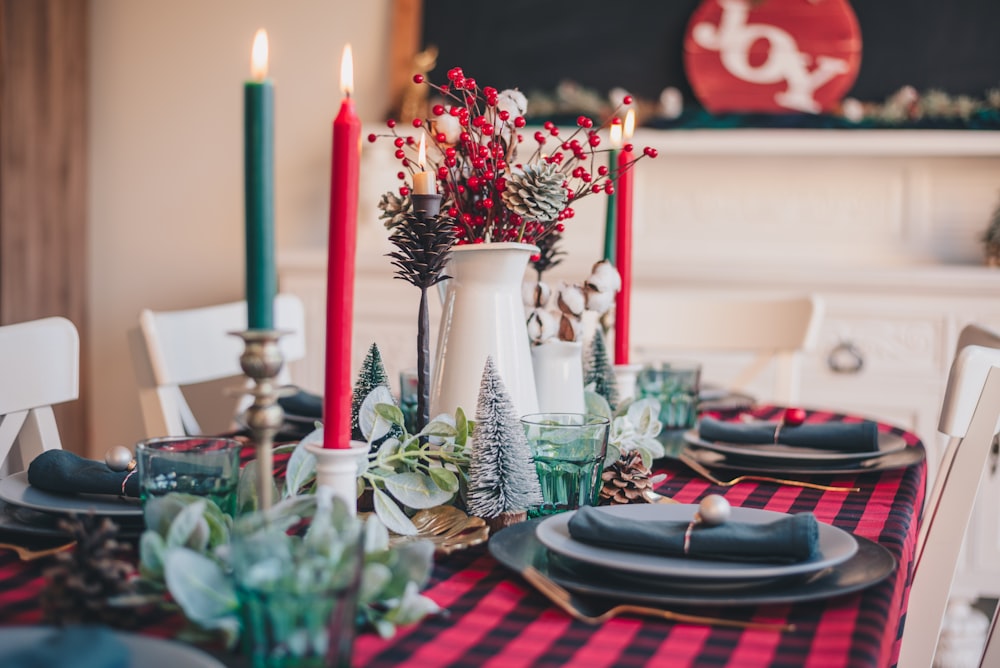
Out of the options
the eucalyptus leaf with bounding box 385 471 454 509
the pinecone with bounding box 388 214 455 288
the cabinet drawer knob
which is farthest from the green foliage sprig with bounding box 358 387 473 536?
the cabinet drawer knob

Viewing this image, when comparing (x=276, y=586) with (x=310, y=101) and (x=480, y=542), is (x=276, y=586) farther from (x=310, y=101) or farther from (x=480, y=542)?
(x=310, y=101)

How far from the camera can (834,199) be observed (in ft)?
8.66

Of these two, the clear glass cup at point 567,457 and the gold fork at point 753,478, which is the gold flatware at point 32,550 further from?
the gold fork at point 753,478

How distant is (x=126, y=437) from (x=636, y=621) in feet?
8.99

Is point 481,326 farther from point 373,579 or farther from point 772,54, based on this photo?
point 772,54

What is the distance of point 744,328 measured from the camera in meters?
1.92

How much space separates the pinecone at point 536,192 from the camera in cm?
85

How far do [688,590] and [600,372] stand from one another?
19.2 inches

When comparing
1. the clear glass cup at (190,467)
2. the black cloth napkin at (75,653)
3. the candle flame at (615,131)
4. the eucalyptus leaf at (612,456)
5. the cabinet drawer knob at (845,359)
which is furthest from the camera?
the cabinet drawer knob at (845,359)

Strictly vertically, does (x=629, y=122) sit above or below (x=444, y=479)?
above

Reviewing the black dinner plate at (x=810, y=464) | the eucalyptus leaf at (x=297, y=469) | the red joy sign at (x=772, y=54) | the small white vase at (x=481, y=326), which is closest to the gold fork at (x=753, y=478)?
the black dinner plate at (x=810, y=464)

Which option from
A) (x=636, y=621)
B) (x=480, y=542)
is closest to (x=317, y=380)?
(x=480, y=542)

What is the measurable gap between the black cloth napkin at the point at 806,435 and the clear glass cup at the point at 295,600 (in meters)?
0.72

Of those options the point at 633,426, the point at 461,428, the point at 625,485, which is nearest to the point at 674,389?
the point at 633,426
